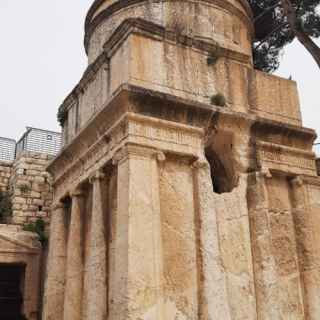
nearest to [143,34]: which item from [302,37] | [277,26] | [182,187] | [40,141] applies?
[182,187]

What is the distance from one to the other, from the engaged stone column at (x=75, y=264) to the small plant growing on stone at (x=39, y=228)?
2.67 m

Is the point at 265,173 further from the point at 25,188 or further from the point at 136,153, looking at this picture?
the point at 25,188

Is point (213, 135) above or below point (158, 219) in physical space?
above

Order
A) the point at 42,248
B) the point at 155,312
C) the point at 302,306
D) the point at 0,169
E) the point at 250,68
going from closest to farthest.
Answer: the point at 155,312 → the point at 302,306 → the point at 250,68 → the point at 42,248 → the point at 0,169

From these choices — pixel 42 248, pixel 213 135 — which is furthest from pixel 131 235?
pixel 42 248

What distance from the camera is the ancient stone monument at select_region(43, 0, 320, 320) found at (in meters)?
6.00

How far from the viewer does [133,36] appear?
22.9 feet

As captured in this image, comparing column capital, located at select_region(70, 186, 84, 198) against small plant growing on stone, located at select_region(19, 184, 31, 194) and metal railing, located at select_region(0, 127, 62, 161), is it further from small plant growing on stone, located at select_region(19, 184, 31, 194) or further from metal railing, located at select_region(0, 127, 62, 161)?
metal railing, located at select_region(0, 127, 62, 161)

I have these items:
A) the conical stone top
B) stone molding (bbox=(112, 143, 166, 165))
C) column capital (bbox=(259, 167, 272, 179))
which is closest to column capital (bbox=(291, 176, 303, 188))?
column capital (bbox=(259, 167, 272, 179))

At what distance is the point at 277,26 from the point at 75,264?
24.8ft

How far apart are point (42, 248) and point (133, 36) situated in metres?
4.99

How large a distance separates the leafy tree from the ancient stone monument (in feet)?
9.94

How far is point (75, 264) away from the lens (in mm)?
7219

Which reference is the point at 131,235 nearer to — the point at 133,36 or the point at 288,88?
the point at 133,36
